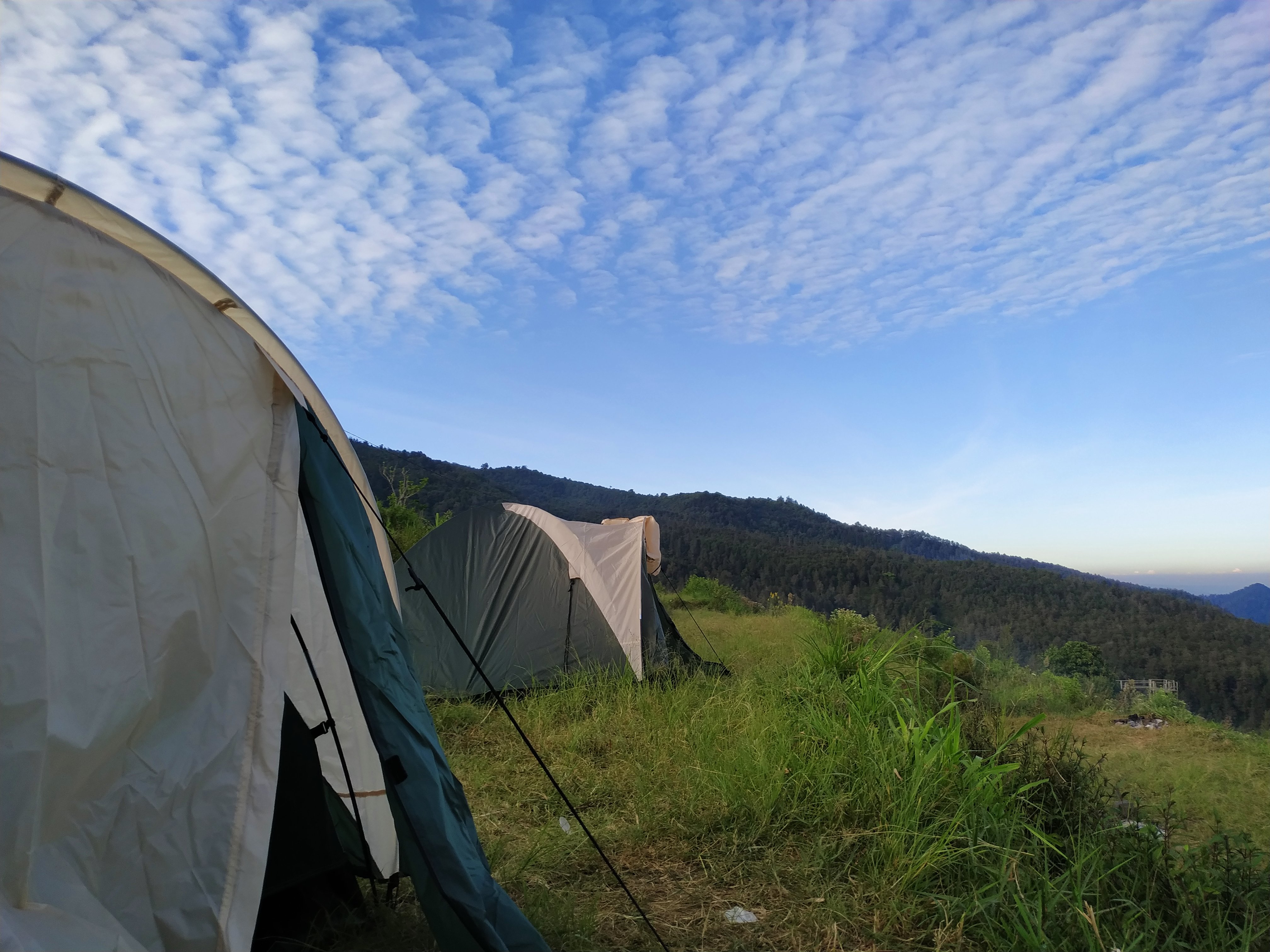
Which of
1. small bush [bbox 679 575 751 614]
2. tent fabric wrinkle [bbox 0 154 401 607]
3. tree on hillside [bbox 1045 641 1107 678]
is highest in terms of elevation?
tent fabric wrinkle [bbox 0 154 401 607]

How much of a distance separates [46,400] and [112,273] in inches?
17.0

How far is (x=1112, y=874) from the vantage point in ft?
9.21

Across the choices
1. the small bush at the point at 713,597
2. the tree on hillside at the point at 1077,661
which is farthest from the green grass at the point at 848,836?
the small bush at the point at 713,597

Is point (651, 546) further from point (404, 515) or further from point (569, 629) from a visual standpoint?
point (404, 515)

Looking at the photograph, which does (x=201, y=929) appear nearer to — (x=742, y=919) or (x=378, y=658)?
(x=378, y=658)

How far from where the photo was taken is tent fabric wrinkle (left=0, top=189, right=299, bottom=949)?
1.63 metres

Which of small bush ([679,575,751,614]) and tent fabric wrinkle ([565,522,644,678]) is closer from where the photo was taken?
tent fabric wrinkle ([565,522,644,678])

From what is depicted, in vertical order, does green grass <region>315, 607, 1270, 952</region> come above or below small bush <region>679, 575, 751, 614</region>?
below

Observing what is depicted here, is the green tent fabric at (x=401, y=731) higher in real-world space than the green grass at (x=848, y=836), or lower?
higher

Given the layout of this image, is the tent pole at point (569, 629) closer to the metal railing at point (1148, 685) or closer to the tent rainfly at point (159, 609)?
the tent rainfly at point (159, 609)

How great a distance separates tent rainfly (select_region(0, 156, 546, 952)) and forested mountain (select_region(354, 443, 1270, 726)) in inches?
179

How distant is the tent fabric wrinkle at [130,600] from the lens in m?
1.63

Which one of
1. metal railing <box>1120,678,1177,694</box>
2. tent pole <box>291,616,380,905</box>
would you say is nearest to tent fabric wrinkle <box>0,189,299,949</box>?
tent pole <box>291,616,380,905</box>

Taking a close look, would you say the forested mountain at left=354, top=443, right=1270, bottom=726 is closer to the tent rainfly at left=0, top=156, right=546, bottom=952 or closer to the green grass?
the green grass
